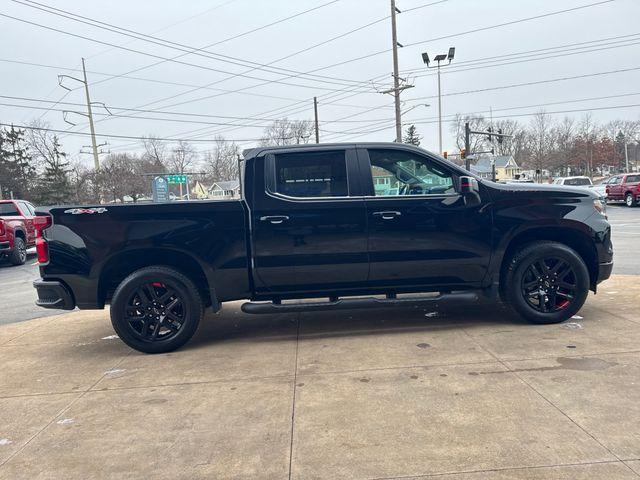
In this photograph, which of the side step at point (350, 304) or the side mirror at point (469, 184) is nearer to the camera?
the side mirror at point (469, 184)

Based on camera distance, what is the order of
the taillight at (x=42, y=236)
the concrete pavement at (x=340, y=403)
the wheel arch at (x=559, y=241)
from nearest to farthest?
1. the concrete pavement at (x=340, y=403)
2. the taillight at (x=42, y=236)
3. the wheel arch at (x=559, y=241)

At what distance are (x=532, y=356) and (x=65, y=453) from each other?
3.63 meters

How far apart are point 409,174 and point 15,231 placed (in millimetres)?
12610

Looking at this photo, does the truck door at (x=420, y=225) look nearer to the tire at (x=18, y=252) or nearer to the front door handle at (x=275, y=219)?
the front door handle at (x=275, y=219)

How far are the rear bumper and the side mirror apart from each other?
3.97m

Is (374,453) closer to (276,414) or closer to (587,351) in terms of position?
(276,414)

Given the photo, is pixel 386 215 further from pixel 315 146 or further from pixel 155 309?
pixel 155 309

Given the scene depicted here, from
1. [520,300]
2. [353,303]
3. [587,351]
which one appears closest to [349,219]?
[353,303]

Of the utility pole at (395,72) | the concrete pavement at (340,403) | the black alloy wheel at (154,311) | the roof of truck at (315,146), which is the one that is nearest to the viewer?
the concrete pavement at (340,403)

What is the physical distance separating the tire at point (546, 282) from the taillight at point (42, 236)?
4.56 metres

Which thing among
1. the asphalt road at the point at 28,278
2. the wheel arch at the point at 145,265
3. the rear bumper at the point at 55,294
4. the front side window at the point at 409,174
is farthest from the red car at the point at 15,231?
the front side window at the point at 409,174

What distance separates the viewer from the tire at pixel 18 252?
43.8 ft

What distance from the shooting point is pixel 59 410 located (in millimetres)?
3660

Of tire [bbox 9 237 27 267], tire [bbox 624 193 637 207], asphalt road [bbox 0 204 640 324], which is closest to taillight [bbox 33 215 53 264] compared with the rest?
asphalt road [bbox 0 204 640 324]
